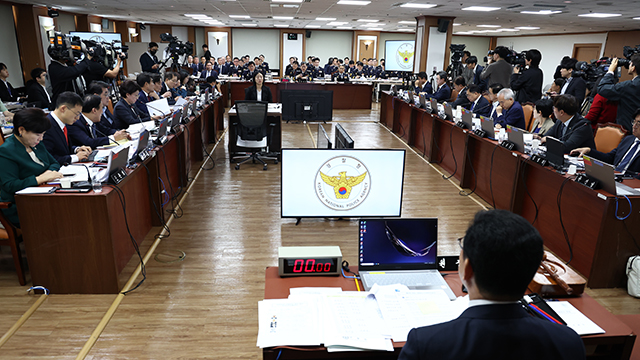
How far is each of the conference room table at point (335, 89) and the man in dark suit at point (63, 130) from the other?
28.0ft

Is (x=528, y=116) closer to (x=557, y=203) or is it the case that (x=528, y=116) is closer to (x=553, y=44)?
(x=557, y=203)

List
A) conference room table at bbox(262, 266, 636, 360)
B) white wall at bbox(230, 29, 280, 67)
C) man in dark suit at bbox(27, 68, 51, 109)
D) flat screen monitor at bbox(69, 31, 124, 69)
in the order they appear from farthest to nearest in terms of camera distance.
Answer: white wall at bbox(230, 29, 280, 67)
flat screen monitor at bbox(69, 31, 124, 69)
man in dark suit at bbox(27, 68, 51, 109)
conference room table at bbox(262, 266, 636, 360)

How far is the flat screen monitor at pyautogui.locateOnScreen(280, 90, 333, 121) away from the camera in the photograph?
8.81 metres

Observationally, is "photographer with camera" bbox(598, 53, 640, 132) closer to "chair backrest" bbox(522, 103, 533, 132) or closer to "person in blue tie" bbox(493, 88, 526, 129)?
"person in blue tie" bbox(493, 88, 526, 129)

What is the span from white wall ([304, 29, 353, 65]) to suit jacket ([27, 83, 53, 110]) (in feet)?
51.0

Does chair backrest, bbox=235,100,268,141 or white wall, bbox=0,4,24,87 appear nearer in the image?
chair backrest, bbox=235,100,268,141

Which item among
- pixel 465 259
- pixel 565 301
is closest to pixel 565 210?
pixel 565 301

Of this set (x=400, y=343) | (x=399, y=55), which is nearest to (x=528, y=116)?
(x=400, y=343)

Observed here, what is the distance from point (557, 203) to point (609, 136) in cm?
116

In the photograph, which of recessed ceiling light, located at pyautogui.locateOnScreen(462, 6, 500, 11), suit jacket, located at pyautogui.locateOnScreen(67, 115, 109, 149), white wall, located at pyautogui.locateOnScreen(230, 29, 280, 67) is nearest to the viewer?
suit jacket, located at pyautogui.locateOnScreen(67, 115, 109, 149)

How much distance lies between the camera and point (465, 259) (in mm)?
1073

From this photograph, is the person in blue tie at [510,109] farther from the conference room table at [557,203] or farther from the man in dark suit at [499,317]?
the man in dark suit at [499,317]

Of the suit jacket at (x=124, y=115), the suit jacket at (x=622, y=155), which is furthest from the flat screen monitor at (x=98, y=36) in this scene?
the suit jacket at (x=622, y=155)

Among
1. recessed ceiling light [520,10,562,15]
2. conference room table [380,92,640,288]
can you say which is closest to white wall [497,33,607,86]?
recessed ceiling light [520,10,562,15]
